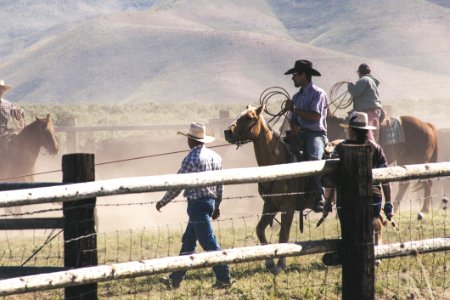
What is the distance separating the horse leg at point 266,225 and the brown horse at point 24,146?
8.20 m

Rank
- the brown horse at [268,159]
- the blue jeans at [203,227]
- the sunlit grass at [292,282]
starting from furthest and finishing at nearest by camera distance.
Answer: the brown horse at [268,159] < the blue jeans at [203,227] < the sunlit grass at [292,282]

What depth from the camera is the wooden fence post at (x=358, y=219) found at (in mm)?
6605

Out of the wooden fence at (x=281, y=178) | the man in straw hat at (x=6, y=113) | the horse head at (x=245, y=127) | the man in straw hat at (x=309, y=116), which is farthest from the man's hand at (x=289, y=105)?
the man in straw hat at (x=6, y=113)

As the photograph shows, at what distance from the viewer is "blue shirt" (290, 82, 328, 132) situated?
1121cm

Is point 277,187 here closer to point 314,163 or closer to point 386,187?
point 386,187

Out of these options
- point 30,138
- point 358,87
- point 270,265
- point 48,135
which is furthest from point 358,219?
point 30,138

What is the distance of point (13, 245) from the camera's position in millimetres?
14078

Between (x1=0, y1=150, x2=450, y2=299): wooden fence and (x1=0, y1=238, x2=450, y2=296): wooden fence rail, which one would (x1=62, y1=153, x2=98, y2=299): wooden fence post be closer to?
(x1=0, y1=150, x2=450, y2=299): wooden fence

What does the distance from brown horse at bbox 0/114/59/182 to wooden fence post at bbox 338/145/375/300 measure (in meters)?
12.6

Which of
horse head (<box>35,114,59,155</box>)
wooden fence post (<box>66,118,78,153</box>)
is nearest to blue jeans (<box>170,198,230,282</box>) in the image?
horse head (<box>35,114,59,155</box>)

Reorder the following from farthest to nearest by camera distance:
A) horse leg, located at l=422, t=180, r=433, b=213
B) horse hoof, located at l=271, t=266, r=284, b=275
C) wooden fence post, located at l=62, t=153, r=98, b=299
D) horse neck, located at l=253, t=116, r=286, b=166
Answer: horse leg, located at l=422, t=180, r=433, b=213, horse neck, located at l=253, t=116, r=286, b=166, horse hoof, located at l=271, t=266, r=284, b=275, wooden fence post, located at l=62, t=153, r=98, b=299

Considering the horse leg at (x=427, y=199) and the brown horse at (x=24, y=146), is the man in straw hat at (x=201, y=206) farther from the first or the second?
the brown horse at (x=24, y=146)

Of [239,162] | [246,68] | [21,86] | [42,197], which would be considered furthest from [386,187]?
[21,86]

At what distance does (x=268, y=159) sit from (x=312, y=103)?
86cm
